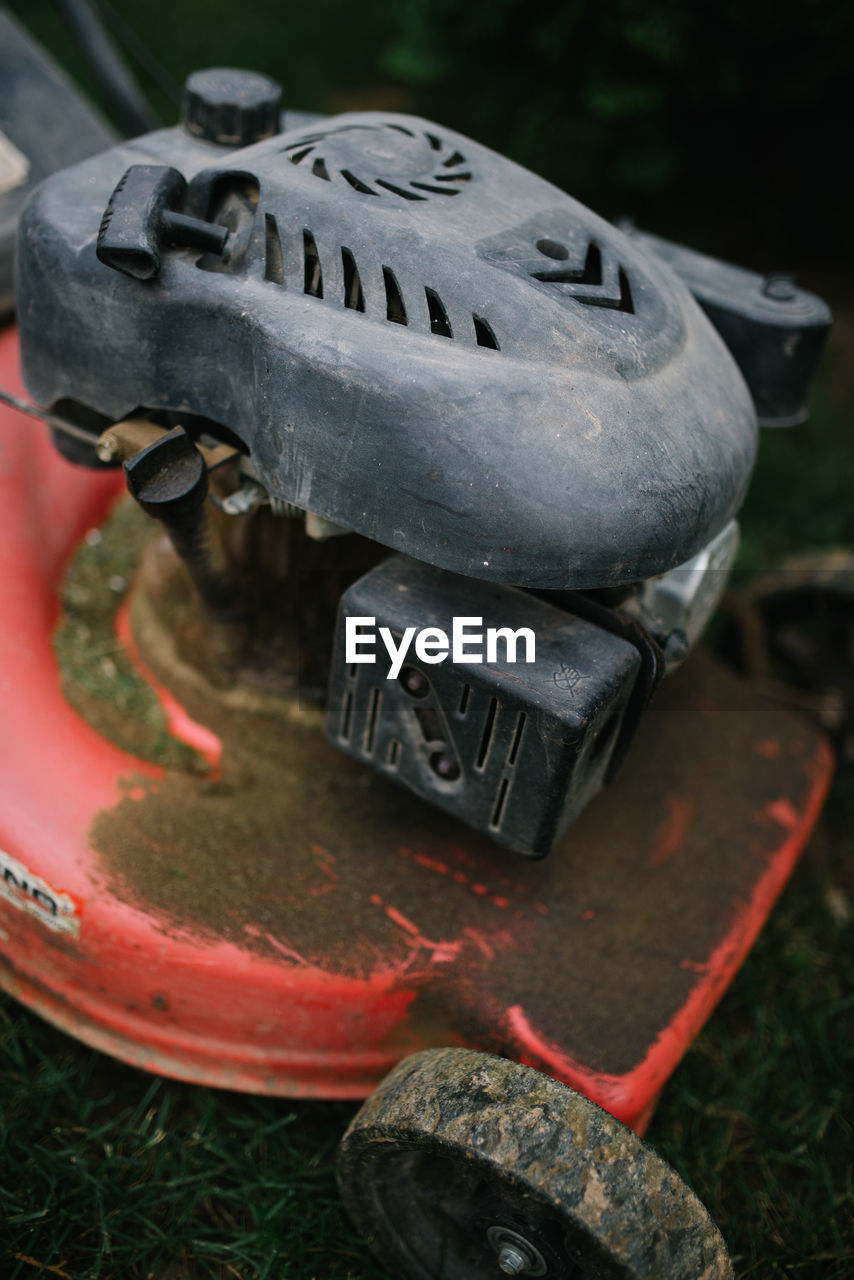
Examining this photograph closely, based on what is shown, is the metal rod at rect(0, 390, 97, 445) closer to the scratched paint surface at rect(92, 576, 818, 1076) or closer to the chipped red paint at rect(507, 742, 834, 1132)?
the scratched paint surface at rect(92, 576, 818, 1076)

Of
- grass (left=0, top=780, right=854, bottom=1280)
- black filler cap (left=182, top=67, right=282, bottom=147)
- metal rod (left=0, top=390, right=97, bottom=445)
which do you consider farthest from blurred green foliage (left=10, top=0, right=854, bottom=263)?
grass (left=0, top=780, right=854, bottom=1280)

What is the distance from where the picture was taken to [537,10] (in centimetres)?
260

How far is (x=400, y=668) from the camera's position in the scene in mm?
1130

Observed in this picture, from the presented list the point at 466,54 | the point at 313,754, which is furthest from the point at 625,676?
the point at 466,54

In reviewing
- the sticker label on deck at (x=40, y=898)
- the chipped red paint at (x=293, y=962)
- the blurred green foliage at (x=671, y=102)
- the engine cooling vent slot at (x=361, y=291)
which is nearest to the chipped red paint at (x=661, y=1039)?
the chipped red paint at (x=293, y=962)

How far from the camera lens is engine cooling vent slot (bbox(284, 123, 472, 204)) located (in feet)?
3.85

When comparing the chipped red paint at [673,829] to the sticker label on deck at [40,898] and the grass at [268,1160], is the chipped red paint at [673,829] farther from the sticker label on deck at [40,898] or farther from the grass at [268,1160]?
the sticker label on deck at [40,898]

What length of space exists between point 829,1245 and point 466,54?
262 cm

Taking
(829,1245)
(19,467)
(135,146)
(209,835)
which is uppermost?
(135,146)

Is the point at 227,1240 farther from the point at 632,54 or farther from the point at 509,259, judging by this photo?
the point at 632,54

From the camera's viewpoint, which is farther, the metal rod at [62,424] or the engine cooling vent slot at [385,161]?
the metal rod at [62,424]

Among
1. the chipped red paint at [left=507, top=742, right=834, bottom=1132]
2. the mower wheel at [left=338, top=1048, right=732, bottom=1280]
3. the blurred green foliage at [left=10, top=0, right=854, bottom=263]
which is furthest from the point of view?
the blurred green foliage at [left=10, top=0, right=854, bottom=263]

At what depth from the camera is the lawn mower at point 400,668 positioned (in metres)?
1.05

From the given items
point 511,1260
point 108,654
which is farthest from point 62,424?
point 511,1260
